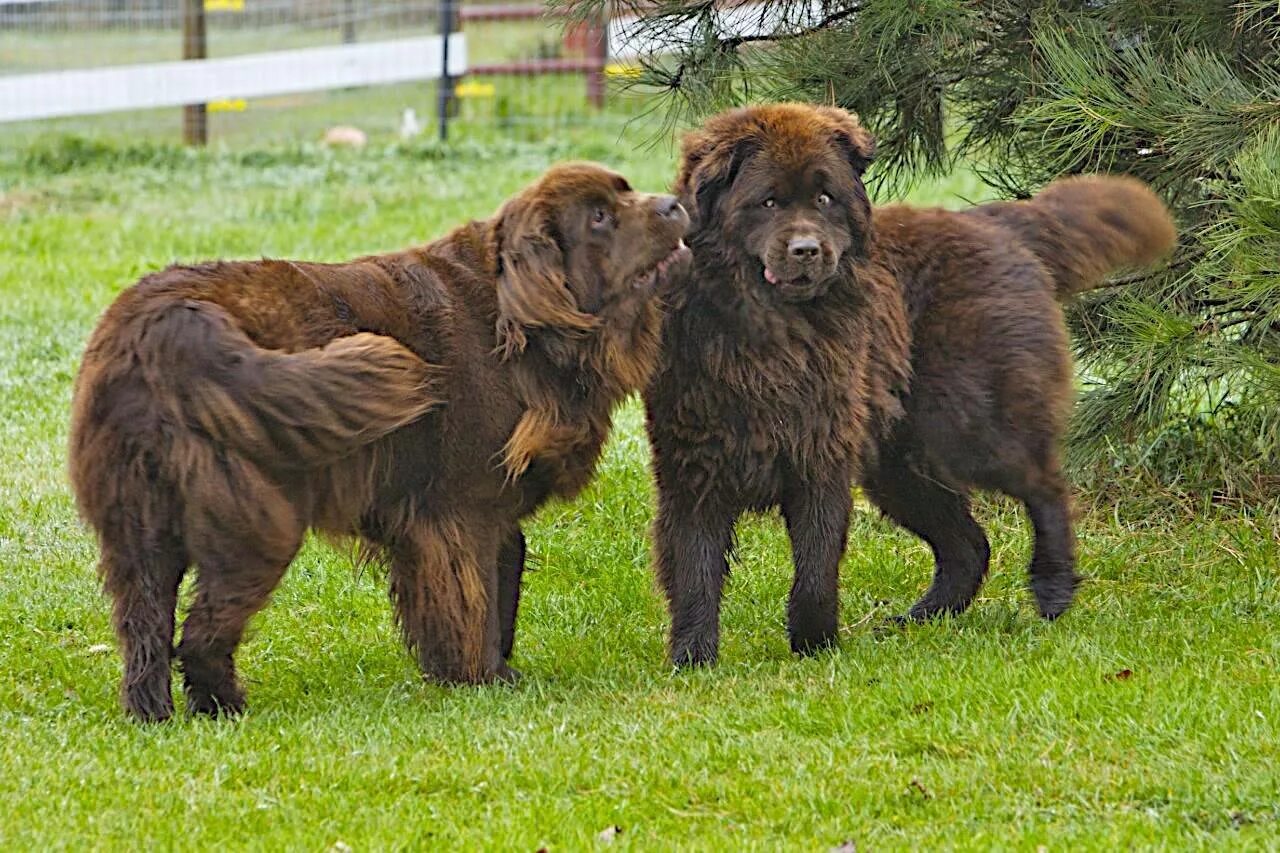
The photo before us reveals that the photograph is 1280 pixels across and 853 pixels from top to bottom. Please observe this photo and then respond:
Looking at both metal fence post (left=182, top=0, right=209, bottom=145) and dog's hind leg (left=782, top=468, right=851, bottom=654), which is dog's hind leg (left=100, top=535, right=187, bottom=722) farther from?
metal fence post (left=182, top=0, right=209, bottom=145)

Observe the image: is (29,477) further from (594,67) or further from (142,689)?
(594,67)

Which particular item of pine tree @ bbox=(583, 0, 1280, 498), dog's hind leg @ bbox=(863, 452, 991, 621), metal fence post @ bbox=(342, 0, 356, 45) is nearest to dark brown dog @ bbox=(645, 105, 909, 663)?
dog's hind leg @ bbox=(863, 452, 991, 621)

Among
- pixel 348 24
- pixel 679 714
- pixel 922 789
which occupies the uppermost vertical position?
pixel 348 24

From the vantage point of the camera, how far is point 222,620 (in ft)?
16.0

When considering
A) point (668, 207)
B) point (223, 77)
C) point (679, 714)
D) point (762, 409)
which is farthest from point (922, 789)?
point (223, 77)

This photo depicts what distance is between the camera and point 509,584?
575 centimetres

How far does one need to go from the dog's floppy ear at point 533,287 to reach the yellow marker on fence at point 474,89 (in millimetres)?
13830

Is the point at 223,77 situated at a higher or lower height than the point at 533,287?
lower

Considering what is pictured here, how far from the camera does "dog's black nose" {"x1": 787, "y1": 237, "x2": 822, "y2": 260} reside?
5.25 metres

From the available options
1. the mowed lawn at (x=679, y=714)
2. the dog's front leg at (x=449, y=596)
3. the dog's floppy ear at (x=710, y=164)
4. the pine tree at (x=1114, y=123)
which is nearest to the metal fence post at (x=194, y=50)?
the mowed lawn at (x=679, y=714)

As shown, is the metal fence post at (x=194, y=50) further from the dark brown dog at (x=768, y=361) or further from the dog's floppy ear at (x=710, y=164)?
the dark brown dog at (x=768, y=361)

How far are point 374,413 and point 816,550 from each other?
5.28ft

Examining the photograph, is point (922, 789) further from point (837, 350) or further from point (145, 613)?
point (145, 613)

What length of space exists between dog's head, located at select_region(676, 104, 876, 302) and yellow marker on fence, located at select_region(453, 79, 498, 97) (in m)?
13.7
